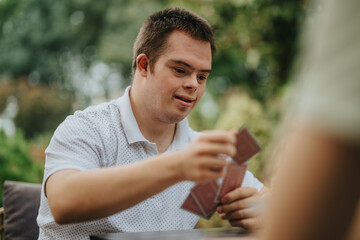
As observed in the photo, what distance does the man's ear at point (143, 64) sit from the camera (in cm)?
215

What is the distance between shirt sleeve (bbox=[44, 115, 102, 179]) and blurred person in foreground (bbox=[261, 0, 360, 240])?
0.99 meters

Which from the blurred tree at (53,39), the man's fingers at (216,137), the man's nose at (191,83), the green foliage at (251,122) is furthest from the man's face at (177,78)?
the blurred tree at (53,39)

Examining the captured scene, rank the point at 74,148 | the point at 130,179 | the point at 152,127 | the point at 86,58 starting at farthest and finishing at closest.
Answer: the point at 86,58 → the point at 152,127 → the point at 74,148 → the point at 130,179

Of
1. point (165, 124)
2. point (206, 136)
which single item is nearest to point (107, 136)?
point (165, 124)

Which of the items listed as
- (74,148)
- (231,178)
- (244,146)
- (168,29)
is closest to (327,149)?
(244,146)

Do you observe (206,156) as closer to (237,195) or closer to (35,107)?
(237,195)

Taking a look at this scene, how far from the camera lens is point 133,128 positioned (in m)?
1.92

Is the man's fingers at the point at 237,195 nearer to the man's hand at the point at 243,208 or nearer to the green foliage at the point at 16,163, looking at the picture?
the man's hand at the point at 243,208

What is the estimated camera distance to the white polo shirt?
1578 mm

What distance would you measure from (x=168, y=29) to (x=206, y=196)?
1.06 meters

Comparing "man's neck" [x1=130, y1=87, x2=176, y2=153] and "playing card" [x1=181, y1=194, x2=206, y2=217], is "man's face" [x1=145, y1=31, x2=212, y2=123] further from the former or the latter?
"playing card" [x1=181, y1=194, x2=206, y2=217]

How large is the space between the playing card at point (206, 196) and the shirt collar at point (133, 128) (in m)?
0.64

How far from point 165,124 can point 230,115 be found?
4.16m

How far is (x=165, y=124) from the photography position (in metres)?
2.07
